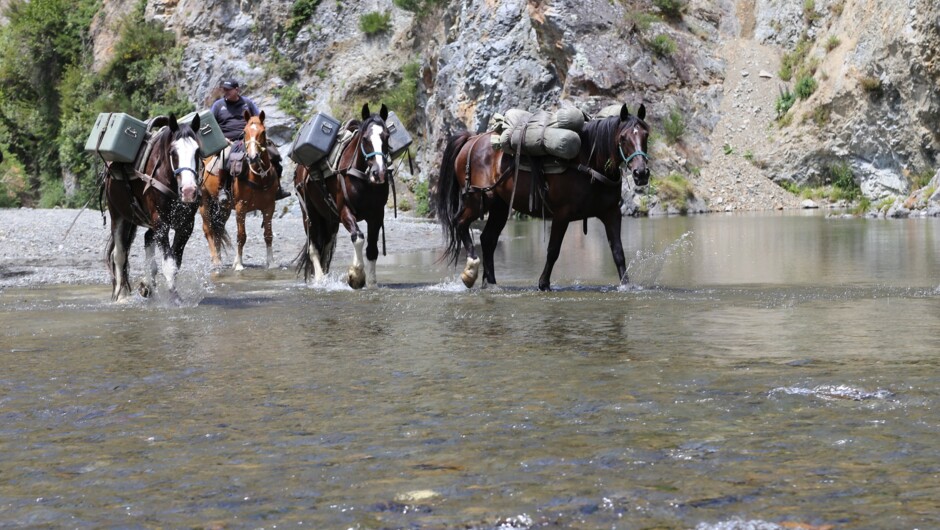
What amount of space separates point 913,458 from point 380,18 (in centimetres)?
4121

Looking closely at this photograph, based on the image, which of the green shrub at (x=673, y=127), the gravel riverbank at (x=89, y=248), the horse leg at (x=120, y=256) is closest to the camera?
the horse leg at (x=120, y=256)

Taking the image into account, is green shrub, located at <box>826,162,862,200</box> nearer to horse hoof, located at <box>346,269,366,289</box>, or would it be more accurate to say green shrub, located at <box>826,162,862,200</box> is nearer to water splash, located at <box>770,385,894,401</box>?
horse hoof, located at <box>346,269,366,289</box>

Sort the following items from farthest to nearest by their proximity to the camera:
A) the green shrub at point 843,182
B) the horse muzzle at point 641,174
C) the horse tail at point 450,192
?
the green shrub at point 843,182, the horse tail at point 450,192, the horse muzzle at point 641,174

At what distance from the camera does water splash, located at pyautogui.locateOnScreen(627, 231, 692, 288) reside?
39.2ft

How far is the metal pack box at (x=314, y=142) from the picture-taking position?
12336mm

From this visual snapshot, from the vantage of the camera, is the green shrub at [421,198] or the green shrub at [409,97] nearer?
the green shrub at [421,198]

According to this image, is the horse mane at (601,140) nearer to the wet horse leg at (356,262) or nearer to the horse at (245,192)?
the wet horse leg at (356,262)

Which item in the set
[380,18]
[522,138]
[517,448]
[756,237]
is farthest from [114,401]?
[380,18]

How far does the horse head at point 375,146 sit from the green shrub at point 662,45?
29.1m

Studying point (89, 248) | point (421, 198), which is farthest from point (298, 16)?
point (89, 248)

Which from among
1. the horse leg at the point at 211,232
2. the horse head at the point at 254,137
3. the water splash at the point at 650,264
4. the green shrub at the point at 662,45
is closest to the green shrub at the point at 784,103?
the green shrub at the point at 662,45

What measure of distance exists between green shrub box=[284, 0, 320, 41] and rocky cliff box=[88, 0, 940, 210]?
89 mm

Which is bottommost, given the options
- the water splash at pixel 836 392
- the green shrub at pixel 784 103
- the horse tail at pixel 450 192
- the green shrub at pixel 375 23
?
the water splash at pixel 836 392

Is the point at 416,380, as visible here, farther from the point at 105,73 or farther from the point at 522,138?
the point at 105,73
